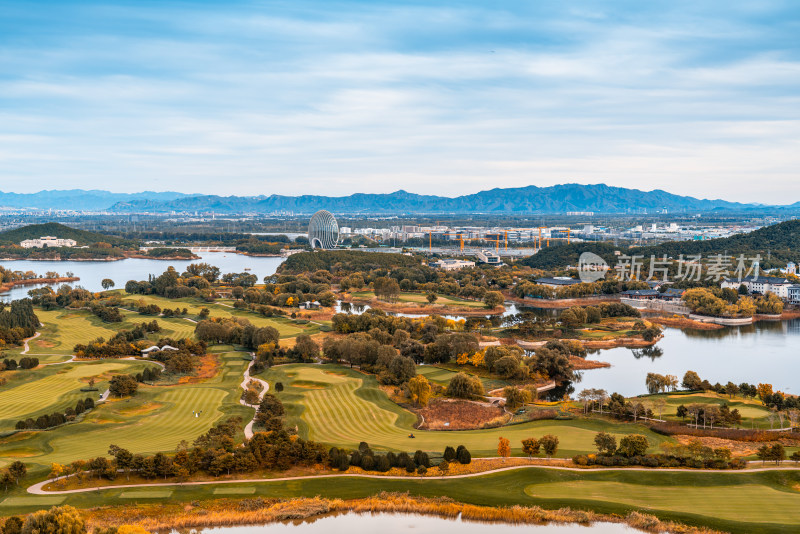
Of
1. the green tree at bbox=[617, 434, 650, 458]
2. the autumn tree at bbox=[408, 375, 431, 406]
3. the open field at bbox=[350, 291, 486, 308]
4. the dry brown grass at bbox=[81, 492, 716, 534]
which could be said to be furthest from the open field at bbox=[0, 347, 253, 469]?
the open field at bbox=[350, 291, 486, 308]

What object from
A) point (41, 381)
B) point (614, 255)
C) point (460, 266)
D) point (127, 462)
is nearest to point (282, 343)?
point (41, 381)

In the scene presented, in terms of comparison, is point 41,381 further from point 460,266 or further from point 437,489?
point 460,266

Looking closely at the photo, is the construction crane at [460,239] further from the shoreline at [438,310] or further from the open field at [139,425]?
the open field at [139,425]

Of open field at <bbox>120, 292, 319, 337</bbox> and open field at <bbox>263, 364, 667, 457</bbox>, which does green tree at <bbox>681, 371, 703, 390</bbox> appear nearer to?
open field at <bbox>263, 364, 667, 457</bbox>

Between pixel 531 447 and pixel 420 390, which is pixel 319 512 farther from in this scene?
pixel 420 390

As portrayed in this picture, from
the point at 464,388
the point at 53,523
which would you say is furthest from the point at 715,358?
the point at 53,523

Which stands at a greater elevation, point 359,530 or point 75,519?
point 75,519

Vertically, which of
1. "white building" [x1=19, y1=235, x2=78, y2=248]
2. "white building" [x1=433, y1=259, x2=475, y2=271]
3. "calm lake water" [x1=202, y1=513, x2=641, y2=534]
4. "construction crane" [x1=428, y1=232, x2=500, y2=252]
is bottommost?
"calm lake water" [x1=202, y1=513, x2=641, y2=534]
